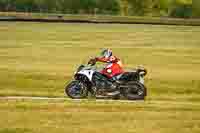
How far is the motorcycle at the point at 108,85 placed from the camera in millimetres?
23062

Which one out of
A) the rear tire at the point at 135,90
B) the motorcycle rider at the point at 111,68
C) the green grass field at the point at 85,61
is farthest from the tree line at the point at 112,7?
the rear tire at the point at 135,90

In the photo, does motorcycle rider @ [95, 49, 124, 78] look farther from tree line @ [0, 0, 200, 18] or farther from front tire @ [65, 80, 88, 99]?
tree line @ [0, 0, 200, 18]

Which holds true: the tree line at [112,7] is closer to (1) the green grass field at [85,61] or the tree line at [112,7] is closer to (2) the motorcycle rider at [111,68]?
(1) the green grass field at [85,61]

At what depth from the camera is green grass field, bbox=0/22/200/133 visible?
1770 centimetres

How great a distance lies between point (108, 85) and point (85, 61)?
61.8 feet

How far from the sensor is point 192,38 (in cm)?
6969

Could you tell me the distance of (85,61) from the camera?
42000 mm

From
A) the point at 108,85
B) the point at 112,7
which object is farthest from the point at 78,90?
the point at 112,7

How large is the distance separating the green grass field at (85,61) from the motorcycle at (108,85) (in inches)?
32.6

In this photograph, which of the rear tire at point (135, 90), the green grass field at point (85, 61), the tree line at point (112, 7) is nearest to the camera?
the green grass field at point (85, 61)

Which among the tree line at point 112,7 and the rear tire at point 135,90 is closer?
the rear tire at point 135,90

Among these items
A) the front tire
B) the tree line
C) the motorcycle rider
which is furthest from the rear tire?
the tree line

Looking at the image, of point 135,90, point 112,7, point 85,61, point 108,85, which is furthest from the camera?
point 112,7

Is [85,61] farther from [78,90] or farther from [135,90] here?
[135,90]
